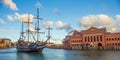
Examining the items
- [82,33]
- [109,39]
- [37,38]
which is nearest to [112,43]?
[109,39]

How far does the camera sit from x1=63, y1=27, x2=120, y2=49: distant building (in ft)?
416

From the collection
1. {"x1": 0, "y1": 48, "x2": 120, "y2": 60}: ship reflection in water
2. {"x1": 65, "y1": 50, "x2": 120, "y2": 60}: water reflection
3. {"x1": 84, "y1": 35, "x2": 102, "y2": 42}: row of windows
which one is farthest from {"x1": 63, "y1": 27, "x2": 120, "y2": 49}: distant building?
{"x1": 65, "y1": 50, "x2": 120, "y2": 60}: water reflection

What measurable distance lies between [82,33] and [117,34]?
23354 millimetres

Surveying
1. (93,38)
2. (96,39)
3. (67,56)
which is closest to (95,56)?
(67,56)

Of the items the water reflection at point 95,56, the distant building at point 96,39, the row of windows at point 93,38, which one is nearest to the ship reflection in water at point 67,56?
the water reflection at point 95,56

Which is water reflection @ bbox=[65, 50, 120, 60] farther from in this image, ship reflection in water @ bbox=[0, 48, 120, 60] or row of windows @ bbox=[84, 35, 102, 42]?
row of windows @ bbox=[84, 35, 102, 42]

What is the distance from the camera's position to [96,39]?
133 meters

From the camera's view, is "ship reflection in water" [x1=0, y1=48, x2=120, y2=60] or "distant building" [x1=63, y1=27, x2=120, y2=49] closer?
"ship reflection in water" [x1=0, y1=48, x2=120, y2=60]

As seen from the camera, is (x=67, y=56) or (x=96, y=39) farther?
A: (x=96, y=39)

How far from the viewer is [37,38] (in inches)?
4523

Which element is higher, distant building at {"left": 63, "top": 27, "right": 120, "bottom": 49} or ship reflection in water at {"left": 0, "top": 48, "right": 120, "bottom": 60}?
distant building at {"left": 63, "top": 27, "right": 120, "bottom": 49}

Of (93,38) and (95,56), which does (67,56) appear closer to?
(95,56)

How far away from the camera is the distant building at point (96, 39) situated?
12694 cm

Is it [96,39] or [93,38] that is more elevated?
[93,38]
